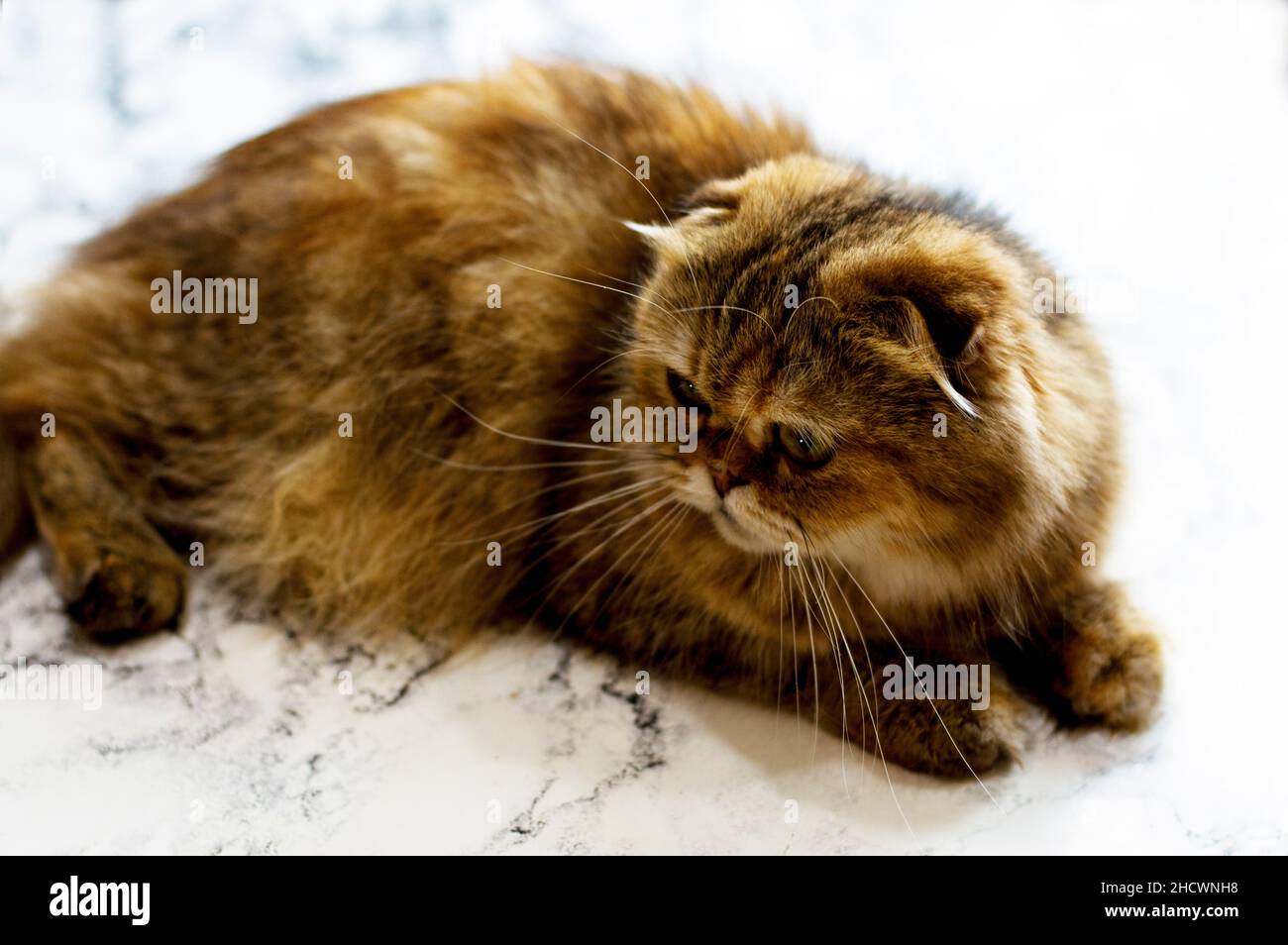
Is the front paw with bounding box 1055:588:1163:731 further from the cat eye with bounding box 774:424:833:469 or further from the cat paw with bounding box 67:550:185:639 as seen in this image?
the cat paw with bounding box 67:550:185:639

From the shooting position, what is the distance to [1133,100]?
8.47 feet

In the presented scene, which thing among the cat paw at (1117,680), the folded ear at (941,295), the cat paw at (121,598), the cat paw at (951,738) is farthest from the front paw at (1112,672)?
the cat paw at (121,598)

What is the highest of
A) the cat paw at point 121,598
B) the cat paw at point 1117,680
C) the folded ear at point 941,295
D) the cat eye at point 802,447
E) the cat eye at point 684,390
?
the folded ear at point 941,295

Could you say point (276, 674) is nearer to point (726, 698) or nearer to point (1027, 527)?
point (726, 698)

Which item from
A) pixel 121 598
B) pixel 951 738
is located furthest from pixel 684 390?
pixel 121 598

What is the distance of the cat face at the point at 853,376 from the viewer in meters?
1.38

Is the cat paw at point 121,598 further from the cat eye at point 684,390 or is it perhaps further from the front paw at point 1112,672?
the front paw at point 1112,672

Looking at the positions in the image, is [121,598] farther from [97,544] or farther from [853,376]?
[853,376]

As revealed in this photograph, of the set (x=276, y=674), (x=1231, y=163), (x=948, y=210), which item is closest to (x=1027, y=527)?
(x=948, y=210)

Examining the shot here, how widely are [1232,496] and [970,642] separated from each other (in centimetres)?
74

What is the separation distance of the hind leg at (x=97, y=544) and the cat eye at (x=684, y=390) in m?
0.91

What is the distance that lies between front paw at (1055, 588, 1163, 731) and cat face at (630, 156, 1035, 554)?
35 cm

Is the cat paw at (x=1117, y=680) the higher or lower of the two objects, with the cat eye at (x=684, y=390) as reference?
lower

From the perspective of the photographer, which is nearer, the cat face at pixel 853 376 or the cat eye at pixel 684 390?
the cat face at pixel 853 376
